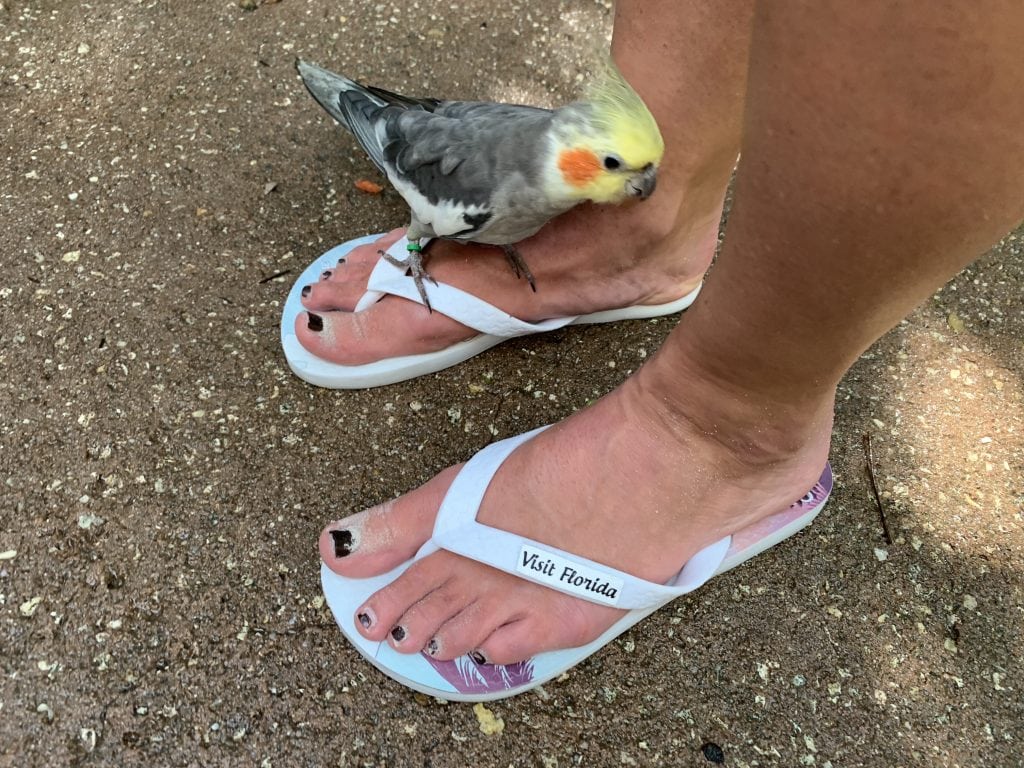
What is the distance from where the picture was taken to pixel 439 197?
135cm

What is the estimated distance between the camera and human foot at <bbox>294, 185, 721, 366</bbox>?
137 centimetres

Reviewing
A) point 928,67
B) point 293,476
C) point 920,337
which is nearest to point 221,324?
point 293,476

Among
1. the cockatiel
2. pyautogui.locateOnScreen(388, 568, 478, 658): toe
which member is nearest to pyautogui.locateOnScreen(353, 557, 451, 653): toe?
pyautogui.locateOnScreen(388, 568, 478, 658): toe

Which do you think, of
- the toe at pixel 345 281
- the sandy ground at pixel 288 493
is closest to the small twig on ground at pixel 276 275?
the sandy ground at pixel 288 493

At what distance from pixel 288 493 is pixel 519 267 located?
0.57 meters

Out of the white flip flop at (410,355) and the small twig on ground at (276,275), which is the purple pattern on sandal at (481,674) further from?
the small twig on ground at (276,275)

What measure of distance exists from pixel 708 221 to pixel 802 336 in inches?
25.5

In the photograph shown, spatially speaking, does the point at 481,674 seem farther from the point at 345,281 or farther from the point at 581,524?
the point at 345,281

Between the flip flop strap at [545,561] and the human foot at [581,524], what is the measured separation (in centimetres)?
2

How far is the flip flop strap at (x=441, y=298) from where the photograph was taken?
137cm

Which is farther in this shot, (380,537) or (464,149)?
(464,149)

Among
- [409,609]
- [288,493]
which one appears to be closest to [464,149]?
[288,493]

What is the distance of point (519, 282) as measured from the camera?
139cm

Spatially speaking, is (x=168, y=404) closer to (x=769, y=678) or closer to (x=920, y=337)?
(x=769, y=678)
